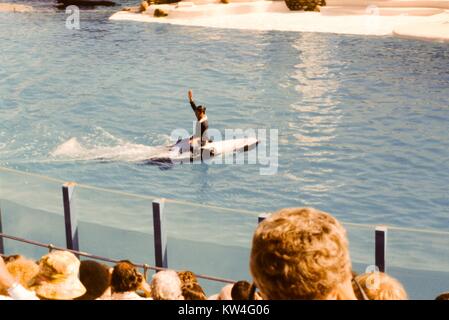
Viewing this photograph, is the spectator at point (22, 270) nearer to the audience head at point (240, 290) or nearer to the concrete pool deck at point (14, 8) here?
the audience head at point (240, 290)

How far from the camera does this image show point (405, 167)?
619 inches

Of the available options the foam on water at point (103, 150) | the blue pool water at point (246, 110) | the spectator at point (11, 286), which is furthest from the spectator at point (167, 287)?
the foam on water at point (103, 150)

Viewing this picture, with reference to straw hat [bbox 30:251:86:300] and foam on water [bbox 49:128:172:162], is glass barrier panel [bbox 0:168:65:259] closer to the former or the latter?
straw hat [bbox 30:251:86:300]

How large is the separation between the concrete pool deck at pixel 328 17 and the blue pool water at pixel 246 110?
95 cm

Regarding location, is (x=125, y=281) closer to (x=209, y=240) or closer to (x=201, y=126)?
(x=209, y=240)

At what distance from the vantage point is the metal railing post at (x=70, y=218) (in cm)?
720

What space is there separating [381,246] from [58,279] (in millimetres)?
2538

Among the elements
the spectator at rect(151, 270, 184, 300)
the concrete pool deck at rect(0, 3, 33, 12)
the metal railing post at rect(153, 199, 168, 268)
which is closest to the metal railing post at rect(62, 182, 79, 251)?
the metal railing post at rect(153, 199, 168, 268)

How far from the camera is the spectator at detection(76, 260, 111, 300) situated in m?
5.11

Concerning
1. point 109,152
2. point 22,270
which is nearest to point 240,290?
point 22,270

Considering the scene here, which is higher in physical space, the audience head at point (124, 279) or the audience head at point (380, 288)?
the audience head at point (380, 288)

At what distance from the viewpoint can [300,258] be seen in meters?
2.55
